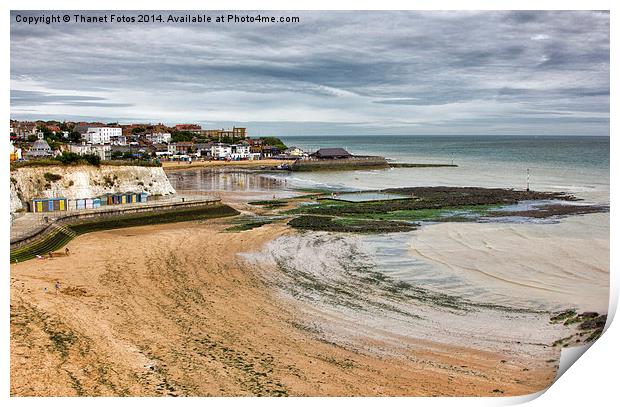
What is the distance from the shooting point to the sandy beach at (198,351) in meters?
7.85

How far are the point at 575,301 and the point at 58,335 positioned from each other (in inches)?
403

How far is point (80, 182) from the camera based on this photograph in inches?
890

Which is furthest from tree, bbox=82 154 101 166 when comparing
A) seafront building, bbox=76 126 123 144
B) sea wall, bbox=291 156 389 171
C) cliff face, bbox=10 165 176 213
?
seafront building, bbox=76 126 123 144

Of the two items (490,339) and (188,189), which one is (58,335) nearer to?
(490,339)

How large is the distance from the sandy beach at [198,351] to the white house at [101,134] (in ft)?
138

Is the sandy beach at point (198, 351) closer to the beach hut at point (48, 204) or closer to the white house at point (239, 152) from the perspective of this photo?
the beach hut at point (48, 204)

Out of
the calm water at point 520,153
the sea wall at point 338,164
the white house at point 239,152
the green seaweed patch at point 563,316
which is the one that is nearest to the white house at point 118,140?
the white house at point 239,152

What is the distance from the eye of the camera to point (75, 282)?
12.5m

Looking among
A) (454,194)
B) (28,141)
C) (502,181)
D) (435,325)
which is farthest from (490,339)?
(28,141)

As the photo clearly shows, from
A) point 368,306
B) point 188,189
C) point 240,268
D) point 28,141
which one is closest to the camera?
point 368,306

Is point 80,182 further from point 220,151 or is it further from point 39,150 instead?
point 220,151

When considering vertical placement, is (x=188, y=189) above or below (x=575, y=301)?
above

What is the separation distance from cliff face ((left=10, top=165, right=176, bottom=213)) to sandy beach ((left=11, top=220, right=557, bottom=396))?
28.1 ft

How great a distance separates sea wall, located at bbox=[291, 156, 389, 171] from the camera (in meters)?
51.7
